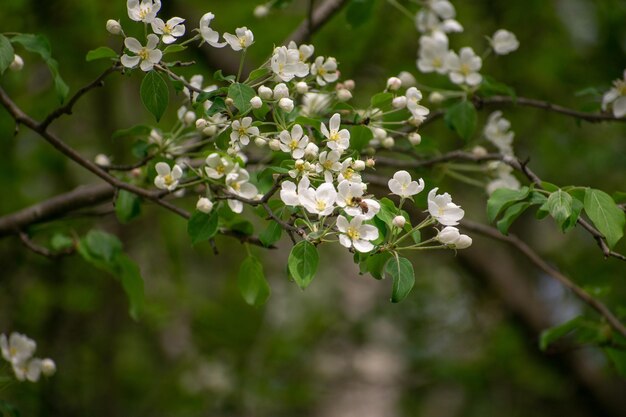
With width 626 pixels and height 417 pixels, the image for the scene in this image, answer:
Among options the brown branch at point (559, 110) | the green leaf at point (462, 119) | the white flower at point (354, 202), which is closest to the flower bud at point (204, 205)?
the white flower at point (354, 202)

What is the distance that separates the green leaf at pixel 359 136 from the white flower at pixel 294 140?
274 mm

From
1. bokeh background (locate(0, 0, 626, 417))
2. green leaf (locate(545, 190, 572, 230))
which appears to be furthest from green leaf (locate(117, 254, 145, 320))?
green leaf (locate(545, 190, 572, 230))

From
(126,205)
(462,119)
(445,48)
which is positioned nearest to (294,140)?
(126,205)

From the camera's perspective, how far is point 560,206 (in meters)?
1.69

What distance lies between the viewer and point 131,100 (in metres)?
5.85

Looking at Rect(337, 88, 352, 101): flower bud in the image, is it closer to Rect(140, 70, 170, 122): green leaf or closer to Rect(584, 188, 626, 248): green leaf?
Rect(140, 70, 170, 122): green leaf

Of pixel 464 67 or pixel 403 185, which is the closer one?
pixel 403 185

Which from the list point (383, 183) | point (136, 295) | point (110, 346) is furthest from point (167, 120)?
point (383, 183)

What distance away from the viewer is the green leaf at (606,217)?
5.73 ft

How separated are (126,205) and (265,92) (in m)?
0.73

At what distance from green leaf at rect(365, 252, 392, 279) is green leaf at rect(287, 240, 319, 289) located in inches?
5.3

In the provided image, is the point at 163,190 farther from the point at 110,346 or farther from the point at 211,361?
the point at 211,361

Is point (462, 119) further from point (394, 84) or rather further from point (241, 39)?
point (241, 39)

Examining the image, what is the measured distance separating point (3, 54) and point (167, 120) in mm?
2448
